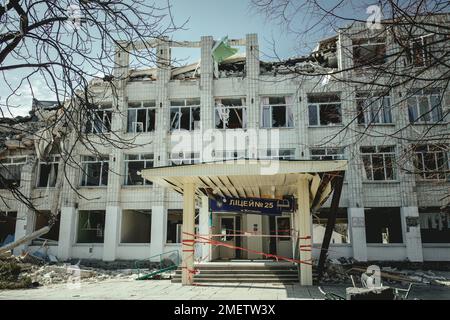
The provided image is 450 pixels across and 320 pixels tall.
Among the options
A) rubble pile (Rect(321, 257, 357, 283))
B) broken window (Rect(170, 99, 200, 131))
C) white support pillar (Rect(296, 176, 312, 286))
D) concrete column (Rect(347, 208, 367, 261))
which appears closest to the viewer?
white support pillar (Rect(296, 176, 312, 286))

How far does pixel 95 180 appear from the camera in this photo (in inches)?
1029

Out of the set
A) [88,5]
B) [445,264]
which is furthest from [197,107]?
[88,5]

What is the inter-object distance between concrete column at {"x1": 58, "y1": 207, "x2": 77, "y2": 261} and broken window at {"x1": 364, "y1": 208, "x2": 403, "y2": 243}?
18886mm

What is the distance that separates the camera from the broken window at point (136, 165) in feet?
83.9

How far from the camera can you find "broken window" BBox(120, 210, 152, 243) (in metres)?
25.7

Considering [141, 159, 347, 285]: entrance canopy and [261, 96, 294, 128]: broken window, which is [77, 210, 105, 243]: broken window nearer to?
[261, 96, 294, 128]: broken window

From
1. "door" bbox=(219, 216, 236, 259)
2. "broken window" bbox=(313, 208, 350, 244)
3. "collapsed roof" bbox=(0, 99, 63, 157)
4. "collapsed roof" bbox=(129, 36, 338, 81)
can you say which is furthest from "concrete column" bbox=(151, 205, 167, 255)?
"collapsed roof" bbox=(0, 99, 63, 157)

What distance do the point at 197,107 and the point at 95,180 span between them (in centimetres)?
848

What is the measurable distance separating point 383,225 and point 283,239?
Answer: 644cm

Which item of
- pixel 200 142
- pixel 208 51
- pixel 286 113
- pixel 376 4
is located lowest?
pixel 376 4

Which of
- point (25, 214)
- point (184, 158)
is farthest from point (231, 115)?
point (25, 214)

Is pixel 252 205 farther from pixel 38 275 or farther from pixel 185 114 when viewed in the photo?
pixel 185 114

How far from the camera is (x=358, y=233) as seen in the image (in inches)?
891

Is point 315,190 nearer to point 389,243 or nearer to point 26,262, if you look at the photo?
point 389,243
